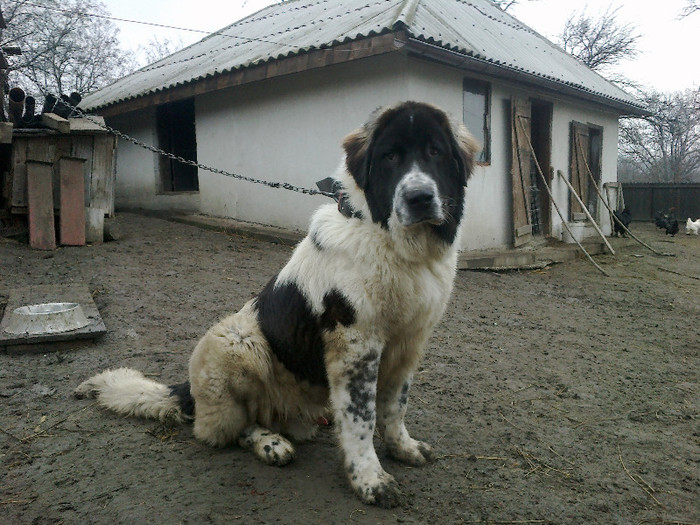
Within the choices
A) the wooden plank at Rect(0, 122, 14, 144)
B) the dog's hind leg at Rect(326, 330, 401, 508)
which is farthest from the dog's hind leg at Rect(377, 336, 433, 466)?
the wooden plank at Rect(0, 122, 14, 144)

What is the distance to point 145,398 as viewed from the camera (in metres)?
3.10

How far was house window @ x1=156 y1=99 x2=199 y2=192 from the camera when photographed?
41.8 feet

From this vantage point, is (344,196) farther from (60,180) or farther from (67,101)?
(67,101)

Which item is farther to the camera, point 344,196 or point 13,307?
point 13,307

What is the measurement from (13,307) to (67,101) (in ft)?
18.4

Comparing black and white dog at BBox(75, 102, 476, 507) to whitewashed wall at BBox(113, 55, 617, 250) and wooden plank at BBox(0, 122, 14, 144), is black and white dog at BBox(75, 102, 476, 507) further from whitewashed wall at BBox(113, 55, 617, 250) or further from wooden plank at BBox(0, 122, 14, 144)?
wooden plank at BBox(0, 122, 14, 144)

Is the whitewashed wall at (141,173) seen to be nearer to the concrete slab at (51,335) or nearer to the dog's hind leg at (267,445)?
the concrete slab at (51,335)

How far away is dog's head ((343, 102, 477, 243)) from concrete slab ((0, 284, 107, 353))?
294 centimetres

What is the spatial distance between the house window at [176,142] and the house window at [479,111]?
22.1 feet

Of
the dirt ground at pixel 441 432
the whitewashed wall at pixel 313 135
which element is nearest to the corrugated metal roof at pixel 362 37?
the whitewashed wall at pixel 313 135

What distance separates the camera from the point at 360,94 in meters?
8.37

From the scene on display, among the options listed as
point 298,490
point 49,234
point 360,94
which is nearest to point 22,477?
point 298,490

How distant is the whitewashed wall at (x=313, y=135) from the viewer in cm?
824

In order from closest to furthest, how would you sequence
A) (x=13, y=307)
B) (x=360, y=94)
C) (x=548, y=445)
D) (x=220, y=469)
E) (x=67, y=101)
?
(x=220, y=469), (x=548, y=445), (x=13, y=307), (x=360, y=94), (x=67, y=101)
